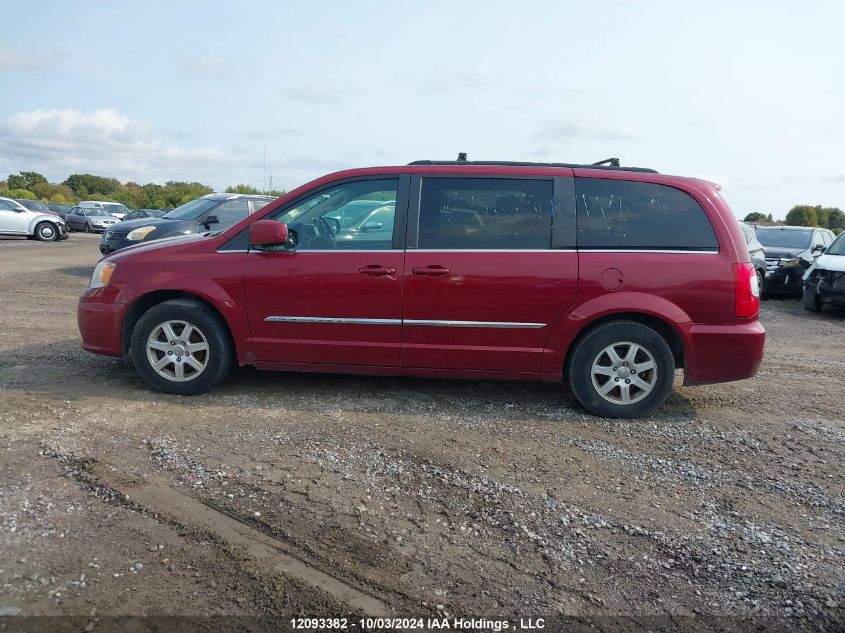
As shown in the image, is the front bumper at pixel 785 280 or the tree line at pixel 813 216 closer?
the front bumper at pixel 785 280

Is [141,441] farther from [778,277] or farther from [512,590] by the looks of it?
[778,277]

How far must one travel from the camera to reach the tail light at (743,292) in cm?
473

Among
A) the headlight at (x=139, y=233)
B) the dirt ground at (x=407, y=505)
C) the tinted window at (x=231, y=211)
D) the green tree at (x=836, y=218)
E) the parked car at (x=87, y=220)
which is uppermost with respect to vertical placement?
the green tree at (x=836, y=218)

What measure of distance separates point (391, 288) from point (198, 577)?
2592mm

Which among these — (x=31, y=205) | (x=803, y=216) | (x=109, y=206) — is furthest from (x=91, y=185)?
(x=803, y=216)

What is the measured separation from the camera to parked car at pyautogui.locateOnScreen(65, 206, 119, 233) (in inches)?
1308

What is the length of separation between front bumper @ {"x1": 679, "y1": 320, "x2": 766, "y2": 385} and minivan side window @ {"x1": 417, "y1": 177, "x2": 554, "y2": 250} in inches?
50.4

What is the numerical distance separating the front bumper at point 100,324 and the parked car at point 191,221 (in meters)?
6.05

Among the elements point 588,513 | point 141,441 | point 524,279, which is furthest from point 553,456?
point 141,441

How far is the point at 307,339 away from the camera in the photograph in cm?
505

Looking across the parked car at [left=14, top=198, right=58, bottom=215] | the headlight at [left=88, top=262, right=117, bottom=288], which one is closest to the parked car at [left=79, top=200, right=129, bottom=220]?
the parked car at [left=14, top=198, right=58, bottom=215]

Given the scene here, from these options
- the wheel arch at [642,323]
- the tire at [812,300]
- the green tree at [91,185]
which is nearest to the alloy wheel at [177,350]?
the wheel arch at [642,323]

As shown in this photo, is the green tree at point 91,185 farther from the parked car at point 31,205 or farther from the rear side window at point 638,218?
the rear side window at point 638,218

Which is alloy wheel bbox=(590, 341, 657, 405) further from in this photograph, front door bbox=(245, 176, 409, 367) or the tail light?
front door bbox=(245, 176, 409, 367)
